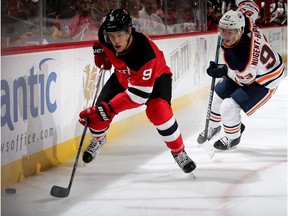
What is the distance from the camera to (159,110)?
3018 mm

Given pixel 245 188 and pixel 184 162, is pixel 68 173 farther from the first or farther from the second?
pixel 245 188

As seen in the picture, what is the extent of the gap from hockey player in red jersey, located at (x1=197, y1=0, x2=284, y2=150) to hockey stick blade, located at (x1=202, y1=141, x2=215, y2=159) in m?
0.05

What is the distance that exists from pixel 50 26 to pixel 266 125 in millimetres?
1966

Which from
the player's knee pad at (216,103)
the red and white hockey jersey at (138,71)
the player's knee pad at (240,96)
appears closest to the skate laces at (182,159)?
the red and white hockey jersey at (138,71)

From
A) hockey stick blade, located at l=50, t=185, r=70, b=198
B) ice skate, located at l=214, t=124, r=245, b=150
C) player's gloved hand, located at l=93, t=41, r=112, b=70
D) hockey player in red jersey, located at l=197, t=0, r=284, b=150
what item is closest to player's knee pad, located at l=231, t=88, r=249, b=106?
hockey player in red jersey, located at l=197, t=0, r=284, b=150

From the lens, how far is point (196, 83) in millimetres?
5961

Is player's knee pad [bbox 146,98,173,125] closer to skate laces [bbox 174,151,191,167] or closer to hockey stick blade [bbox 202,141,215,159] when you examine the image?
skate laces [bbox 174,151,191,167]

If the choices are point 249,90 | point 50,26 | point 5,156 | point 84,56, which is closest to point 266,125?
point 249,90

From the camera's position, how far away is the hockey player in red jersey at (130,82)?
2.83m

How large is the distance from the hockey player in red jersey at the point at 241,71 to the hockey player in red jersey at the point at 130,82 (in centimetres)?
58

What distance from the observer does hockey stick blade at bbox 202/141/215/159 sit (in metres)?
3.69

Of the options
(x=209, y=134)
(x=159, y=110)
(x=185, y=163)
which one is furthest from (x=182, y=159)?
(x=209, y=134)

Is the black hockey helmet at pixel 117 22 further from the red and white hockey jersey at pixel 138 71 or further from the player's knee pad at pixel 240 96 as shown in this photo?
the player's knee pad at pixel 240 96

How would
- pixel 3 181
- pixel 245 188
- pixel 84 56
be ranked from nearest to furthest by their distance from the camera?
pixel 3 181
pixel 245 188
pixel 84 56
